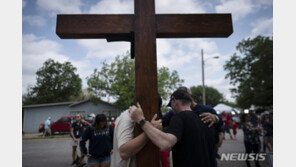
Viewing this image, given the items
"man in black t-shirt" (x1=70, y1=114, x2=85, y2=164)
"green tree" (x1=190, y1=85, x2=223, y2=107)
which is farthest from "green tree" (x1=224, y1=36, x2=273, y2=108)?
"green tree" (x1=190, y1=85, x2=223, y2=107)

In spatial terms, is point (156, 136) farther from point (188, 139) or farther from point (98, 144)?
point (98, 144)

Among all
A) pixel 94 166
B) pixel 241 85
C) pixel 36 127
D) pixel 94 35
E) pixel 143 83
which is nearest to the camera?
pixel 143 83

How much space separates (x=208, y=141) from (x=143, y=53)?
1283mm

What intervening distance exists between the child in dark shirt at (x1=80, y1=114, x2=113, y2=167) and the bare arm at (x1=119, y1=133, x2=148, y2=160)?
308 centimetres

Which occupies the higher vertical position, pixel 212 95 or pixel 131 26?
pixel 131 26

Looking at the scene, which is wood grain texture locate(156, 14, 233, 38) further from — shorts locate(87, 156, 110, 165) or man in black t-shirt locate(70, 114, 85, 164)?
man in black t-shirt locate(70, 114, 85, 164)

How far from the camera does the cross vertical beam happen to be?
1.97 m

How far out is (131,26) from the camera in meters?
2.18

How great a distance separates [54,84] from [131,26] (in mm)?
50660

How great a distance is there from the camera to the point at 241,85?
33.4 meters

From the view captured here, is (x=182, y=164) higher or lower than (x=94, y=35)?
lower

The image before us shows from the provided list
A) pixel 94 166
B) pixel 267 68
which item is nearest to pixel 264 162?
pixel 94 166

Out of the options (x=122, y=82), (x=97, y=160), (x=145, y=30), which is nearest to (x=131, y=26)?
(x=145, y=30)

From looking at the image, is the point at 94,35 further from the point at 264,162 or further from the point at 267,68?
the point at 267,68
